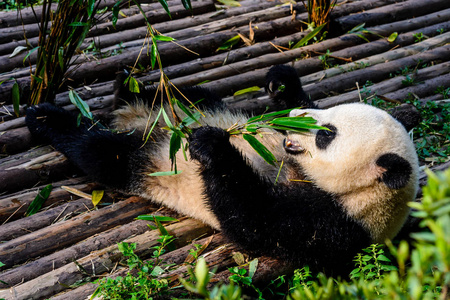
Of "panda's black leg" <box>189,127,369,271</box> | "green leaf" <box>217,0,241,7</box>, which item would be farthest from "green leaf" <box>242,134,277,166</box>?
"green leaf" <box>217,0,241,7</box>

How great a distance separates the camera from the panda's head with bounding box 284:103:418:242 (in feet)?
8.16

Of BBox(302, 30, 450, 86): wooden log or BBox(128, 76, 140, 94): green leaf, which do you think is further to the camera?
BBox(302, 30, 450, 86): wooden log

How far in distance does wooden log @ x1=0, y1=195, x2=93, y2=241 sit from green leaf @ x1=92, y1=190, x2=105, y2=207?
0.04 metres

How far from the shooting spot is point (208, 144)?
8.57 feet

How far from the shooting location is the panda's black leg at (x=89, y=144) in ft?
10.0

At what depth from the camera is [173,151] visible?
8.25ft

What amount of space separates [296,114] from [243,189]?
0.61 meters

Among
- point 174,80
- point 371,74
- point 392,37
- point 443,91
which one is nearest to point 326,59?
point 371,74

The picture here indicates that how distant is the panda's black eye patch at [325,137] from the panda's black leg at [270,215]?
0.30m

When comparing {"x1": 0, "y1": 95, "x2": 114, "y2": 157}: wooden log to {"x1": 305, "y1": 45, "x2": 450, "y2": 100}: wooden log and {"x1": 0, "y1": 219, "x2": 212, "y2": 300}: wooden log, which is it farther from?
{"x1": 305, "y1": 45, "x2": 450, "y2": 100}: wooden log

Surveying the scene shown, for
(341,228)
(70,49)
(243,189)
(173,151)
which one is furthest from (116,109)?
(341,228)

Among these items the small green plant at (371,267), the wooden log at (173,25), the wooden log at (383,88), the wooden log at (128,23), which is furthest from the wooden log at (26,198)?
the wooden log at (383,88)

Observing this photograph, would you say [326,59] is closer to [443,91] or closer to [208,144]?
[443,91]

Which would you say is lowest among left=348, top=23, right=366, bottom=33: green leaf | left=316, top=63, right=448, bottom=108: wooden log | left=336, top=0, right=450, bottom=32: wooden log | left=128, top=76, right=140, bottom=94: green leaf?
left=316, top=63, right=448, bottom=108: wooden log
